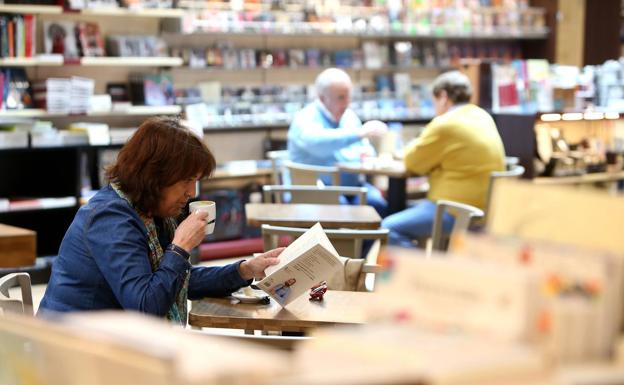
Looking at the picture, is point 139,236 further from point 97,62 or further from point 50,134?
point 97,62

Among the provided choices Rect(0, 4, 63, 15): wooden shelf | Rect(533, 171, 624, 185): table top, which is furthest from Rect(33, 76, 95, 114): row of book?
Rect(533, 171, 624, 185): table top

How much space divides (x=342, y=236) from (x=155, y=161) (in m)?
1.65

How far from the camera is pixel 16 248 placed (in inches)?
189

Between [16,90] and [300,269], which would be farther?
[16,90]

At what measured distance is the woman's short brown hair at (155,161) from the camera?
2906 millimetres

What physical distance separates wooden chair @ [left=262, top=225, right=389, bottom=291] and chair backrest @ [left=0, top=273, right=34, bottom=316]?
3.53 feet

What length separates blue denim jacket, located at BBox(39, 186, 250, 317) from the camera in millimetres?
2760

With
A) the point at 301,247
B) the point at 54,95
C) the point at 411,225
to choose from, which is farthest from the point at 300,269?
the point at 54,95

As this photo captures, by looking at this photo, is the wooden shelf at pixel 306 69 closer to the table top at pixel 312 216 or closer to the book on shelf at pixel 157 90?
the book on shelf at pixel 157 90

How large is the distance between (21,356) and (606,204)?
33.7 inches

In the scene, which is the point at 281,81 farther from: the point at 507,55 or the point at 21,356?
the point at 21,356

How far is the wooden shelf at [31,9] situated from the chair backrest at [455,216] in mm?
3114

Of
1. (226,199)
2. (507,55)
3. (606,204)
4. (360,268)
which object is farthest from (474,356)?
(507,55)

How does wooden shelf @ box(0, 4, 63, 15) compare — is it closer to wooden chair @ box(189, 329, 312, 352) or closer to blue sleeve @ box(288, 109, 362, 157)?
blue sleeve @ box(288, 109, 362, 157)
